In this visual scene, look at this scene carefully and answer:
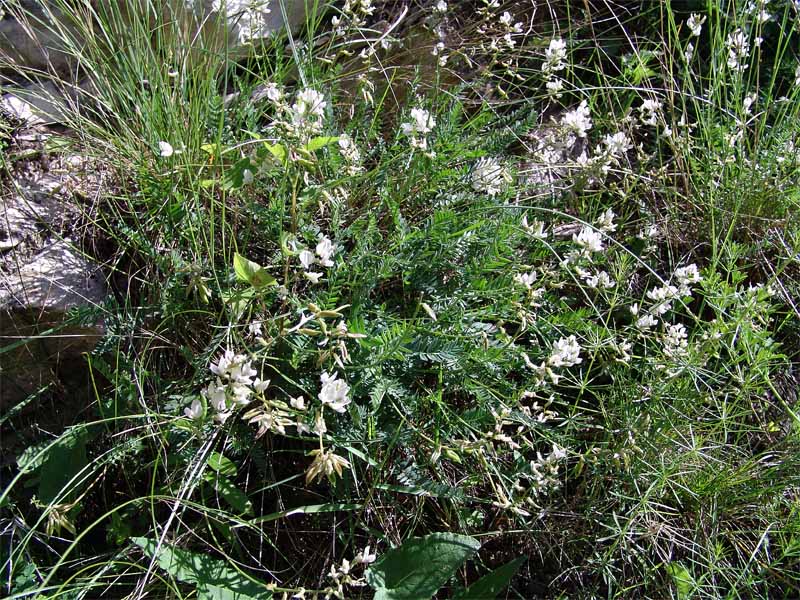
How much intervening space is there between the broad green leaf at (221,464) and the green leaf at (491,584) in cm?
55

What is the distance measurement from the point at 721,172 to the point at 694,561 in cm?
109

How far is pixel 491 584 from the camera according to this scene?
151 centimetres

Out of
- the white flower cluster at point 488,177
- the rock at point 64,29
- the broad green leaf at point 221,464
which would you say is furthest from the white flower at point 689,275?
the rock at point 64,29

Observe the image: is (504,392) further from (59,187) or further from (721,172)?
(59,187)

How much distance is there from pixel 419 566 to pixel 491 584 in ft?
0.55

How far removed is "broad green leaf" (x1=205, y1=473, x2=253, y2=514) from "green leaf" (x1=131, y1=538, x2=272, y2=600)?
0.11 m

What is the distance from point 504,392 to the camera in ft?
5.43

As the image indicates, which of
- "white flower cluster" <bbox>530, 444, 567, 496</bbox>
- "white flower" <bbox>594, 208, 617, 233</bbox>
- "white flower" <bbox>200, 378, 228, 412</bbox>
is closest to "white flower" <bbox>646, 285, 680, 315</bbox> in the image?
"white flower" <bbox>594, 208, 617, 233</bbox>

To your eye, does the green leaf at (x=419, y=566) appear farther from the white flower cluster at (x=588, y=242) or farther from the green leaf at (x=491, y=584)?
the white flower cluster at (x=588, y=242)

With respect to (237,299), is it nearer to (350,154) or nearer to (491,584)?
(350,154)

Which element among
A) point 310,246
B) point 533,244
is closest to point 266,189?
point 310,246

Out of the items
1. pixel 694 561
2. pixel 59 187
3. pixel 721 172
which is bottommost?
pixel 694 561

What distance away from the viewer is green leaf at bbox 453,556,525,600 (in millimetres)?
1497

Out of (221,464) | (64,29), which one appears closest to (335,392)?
(221,464)
